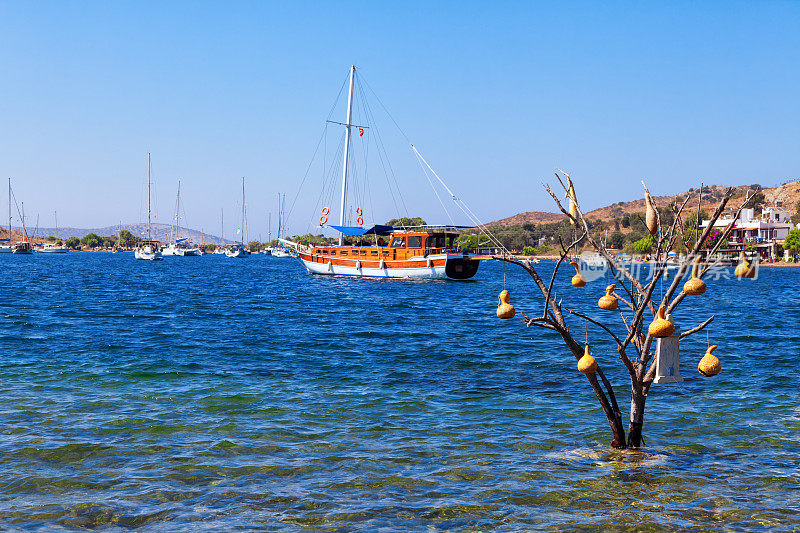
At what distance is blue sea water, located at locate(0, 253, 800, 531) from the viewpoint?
6855mm

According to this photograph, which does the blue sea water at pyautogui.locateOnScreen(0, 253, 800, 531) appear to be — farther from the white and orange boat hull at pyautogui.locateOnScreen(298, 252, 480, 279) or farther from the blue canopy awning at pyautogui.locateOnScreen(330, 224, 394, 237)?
the blue canopy awning at pyautogui.locateOnScreen(330, 224, 394, 237)

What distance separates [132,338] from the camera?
2128 cm

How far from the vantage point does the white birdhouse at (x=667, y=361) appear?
298 inches

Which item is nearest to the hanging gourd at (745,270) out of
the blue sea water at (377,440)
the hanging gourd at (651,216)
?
the hanging gourd at (651,216)

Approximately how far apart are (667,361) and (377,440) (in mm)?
4175

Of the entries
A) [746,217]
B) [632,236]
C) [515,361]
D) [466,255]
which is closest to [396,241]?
[466,255]

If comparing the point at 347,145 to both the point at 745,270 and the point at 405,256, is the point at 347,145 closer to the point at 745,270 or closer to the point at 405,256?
the point at 405,256

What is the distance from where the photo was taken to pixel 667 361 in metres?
7.62

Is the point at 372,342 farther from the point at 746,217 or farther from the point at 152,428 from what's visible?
the point at 746,217

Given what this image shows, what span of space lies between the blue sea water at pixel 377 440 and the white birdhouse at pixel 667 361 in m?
1.20

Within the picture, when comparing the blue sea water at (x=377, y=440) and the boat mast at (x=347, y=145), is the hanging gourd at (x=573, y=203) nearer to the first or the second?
the blue sea water at (x=377, y=440)

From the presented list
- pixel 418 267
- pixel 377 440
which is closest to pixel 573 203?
pixel 377 440

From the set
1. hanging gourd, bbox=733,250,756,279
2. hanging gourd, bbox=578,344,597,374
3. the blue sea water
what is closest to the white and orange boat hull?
the blue sea water

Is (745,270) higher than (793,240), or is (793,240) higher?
(793,240)
